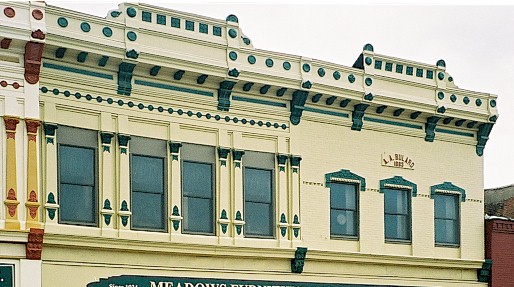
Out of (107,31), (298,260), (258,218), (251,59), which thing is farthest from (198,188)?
(107,31)

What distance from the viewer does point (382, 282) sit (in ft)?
86.6

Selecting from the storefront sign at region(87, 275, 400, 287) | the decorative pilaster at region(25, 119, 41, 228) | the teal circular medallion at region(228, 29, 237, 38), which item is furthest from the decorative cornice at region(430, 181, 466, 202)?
the decorative pilaster at region(25, 119, 41, 228)

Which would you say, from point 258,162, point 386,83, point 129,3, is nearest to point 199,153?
point 258,162

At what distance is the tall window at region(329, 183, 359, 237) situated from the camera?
1013 inches

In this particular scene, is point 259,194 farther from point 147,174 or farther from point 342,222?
point 147,174

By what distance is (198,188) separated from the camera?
23469mm

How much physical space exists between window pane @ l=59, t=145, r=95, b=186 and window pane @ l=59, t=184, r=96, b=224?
0.16 metres

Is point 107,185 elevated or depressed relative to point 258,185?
depressed

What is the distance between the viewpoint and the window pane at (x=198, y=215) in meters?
23.2

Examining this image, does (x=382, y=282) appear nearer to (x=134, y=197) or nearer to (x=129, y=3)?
(x=134, y=197)

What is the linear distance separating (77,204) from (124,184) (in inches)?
48.3

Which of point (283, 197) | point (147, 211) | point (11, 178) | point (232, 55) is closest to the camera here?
point (11, 178)

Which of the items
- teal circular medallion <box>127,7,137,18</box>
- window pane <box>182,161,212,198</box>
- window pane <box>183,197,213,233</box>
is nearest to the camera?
teal circular medallion <box>127,7,137,18</box>

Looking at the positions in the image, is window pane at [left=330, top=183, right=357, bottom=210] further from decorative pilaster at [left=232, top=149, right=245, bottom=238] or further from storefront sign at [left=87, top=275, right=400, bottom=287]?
decorative pilaster at [left=232, top=149, right=245, bottom=238]
